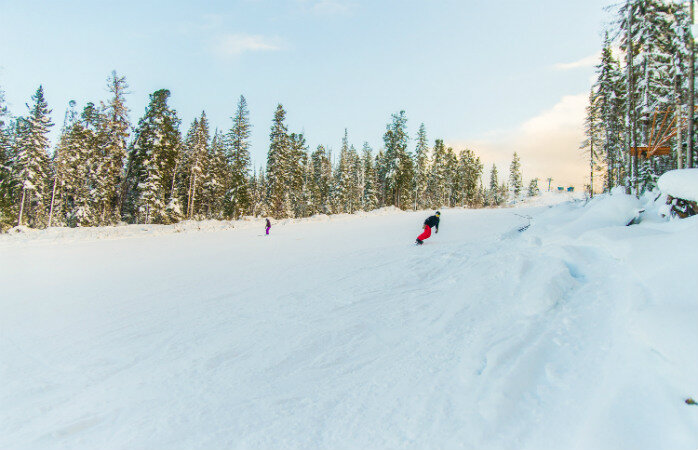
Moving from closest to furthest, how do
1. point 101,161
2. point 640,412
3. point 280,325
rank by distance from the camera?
point 640,412, point 280,325, point 101,161

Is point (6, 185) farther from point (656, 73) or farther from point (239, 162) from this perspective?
point (656, 73)

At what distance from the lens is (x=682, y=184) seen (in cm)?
741

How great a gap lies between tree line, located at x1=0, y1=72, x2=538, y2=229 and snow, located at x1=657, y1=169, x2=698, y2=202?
35605mm

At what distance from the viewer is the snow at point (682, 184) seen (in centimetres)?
710

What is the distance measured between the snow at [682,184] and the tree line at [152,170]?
117ft

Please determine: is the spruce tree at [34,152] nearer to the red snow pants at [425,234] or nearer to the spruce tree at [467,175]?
the red snow pants at [425,234]

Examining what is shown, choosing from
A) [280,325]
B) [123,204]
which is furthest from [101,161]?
[280,325]

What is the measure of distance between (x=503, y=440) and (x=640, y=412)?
4.11 ft

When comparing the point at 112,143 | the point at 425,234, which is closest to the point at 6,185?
the point at 112,143

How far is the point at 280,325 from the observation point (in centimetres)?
582

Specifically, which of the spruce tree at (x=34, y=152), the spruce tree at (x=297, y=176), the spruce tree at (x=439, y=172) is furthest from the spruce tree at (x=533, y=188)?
the spruce tree at (x=34, y=152)

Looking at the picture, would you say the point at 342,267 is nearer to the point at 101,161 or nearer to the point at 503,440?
the point at 503,440

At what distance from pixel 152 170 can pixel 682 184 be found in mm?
36315

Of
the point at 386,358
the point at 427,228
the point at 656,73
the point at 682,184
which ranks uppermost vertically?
the point at 656,73
